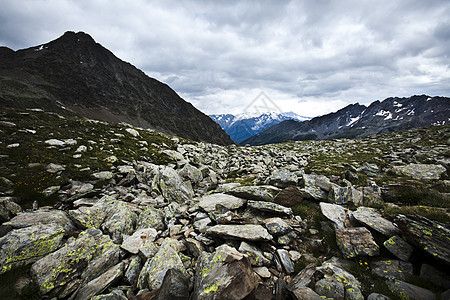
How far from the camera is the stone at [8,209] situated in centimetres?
839

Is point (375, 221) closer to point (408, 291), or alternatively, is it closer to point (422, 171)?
point (408, 291)

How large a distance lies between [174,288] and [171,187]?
9.26 meters

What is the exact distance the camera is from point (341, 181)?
41.4ft

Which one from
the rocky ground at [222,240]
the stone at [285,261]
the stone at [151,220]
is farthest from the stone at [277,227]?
the stone at [151,220]

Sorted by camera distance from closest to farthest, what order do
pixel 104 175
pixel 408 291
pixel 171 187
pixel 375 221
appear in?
pixel 408 291
pixel 375 221
pixel 171 187
pixel 104 175

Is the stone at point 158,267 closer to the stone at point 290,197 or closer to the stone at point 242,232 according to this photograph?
the stone at point 242,232

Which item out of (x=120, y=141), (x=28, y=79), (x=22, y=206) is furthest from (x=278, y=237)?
(x=28, y=79)

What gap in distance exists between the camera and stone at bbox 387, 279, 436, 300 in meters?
4.59

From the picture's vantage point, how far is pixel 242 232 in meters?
7.41

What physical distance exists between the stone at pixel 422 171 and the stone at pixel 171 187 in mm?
18123

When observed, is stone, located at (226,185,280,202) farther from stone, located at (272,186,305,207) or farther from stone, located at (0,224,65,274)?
stone, located at (0,224,65,274)

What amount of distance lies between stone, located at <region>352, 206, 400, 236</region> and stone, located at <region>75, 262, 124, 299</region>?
33.5ft

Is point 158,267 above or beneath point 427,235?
beneath

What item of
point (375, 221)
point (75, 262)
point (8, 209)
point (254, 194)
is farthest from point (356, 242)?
point (8, 209)
